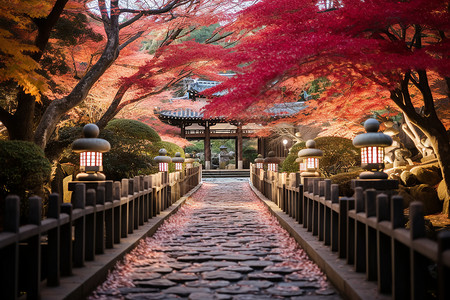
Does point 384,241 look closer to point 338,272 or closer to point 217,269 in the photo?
point 338,272

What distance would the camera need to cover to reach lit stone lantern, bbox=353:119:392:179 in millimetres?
6641

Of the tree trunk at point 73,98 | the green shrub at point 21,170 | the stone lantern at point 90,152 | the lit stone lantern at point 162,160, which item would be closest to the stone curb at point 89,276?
the stone lantern at point 90,152

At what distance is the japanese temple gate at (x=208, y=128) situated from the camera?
34.6m

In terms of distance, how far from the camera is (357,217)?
3.97 metres

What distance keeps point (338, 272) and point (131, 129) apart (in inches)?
507

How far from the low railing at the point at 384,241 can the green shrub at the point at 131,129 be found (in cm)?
1066

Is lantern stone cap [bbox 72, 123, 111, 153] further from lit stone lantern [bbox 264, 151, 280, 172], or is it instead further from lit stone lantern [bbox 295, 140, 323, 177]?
lit stone lantern [bbox 264, 151, 280, 172]

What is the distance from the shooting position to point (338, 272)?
4.05 m

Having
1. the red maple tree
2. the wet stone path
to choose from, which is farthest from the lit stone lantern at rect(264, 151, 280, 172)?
the wet stone path

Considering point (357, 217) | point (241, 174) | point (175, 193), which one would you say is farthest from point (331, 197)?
point (241, 174)

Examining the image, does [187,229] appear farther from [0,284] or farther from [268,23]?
[0,284]

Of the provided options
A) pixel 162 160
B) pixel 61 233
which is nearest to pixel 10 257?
pixel 61 233

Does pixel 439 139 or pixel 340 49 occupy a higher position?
pixel 340 49

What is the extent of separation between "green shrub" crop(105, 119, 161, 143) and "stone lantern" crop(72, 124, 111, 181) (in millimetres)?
8207
